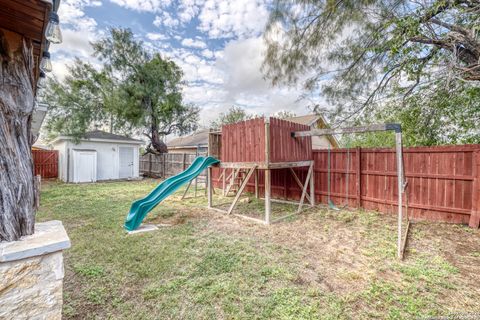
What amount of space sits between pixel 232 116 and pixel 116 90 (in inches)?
698

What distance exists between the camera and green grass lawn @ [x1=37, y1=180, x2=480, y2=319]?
7.19 feet

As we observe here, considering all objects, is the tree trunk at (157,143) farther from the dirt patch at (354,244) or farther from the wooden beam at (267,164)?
the dirt patch at (354,244)

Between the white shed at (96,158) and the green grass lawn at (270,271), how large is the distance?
828cm

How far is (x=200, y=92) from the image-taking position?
1488cm

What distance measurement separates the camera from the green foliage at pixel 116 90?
1221 centimetres

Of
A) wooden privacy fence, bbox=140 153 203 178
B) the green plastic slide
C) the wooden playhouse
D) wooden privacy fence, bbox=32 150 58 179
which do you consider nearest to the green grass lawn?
the green plastic slide

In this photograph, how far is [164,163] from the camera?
44.8 ft

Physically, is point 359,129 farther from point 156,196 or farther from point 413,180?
point 156,196

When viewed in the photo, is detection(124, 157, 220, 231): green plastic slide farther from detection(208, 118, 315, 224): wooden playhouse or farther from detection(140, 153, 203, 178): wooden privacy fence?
detection(140, 153, 203, 178): wooden privacy fence

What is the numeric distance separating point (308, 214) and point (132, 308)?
175 inches

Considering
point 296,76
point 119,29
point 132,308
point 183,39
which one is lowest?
point 132,308

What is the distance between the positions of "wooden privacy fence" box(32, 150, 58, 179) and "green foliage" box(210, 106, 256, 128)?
18597mm

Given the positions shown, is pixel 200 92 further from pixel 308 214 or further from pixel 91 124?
pixel 308 214

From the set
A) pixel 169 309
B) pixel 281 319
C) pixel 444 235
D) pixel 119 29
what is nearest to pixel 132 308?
pixel 169 309
